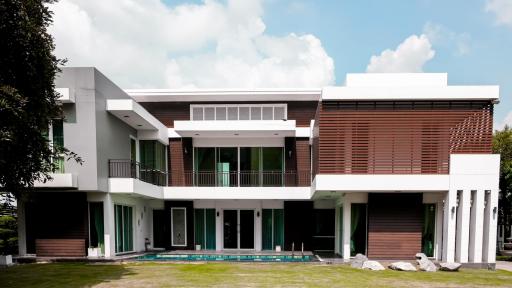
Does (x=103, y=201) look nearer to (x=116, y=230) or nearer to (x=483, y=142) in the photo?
(x=116, y=230)

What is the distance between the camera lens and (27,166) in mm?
8672

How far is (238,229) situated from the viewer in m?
17.7

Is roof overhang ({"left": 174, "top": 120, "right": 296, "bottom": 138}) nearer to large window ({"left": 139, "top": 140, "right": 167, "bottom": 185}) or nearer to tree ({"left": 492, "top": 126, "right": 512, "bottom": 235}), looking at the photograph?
large window ({"left": 139, "top": 140, "right": 167, "bottom": 185})

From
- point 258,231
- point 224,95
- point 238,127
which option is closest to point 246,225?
point 258,231

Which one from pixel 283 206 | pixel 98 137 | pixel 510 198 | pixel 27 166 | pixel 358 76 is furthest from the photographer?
pixel 510 198

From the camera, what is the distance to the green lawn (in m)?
9.38

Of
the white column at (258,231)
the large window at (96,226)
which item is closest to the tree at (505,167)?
the white column at (258,231)

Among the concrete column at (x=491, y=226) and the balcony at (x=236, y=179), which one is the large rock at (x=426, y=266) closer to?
the concrete column at (x=491, y=226)

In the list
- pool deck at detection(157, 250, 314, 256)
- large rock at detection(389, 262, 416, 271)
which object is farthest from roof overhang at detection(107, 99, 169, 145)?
large rock at detection(389, 262, 416, 271)

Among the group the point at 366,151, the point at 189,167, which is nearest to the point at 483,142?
the point at 366,151

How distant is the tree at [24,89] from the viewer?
7.52 meters

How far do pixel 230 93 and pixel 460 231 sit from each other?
1140 centimetres

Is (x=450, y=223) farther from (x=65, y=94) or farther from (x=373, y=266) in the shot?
(x=65, y=94)

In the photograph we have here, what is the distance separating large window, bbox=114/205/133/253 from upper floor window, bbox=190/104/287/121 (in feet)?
18.9
